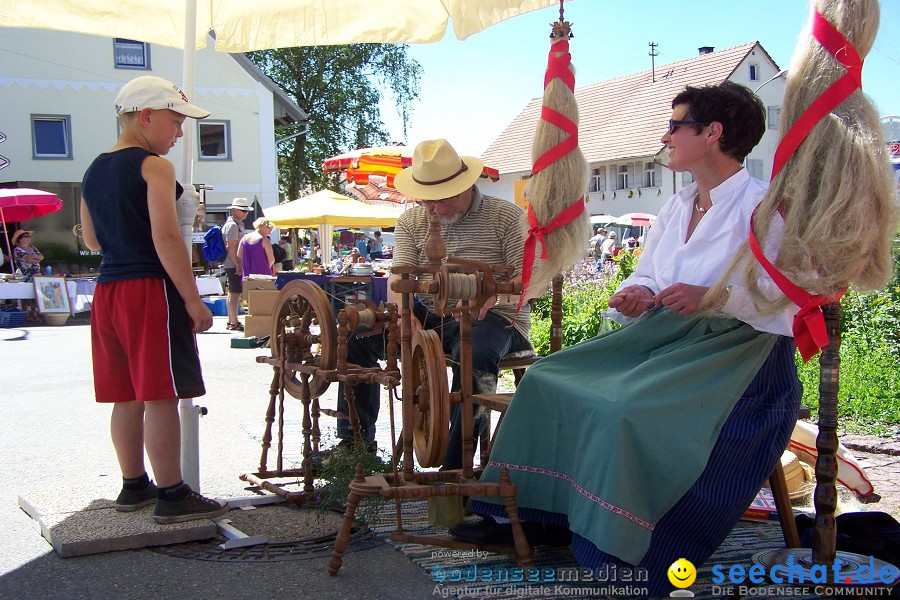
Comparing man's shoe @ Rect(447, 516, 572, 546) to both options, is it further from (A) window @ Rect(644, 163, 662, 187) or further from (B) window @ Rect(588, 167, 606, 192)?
(B) window @ Rect(588, 167, 606, 192)

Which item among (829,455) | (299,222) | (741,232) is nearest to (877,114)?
(741,232)

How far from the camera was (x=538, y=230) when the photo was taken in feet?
12.2

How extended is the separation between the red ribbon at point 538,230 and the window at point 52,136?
22634mm

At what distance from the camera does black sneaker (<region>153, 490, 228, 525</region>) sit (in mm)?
3447

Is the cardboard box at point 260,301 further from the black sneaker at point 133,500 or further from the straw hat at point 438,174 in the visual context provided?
the black sneaker at point 133,500

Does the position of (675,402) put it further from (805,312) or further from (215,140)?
(215,140)

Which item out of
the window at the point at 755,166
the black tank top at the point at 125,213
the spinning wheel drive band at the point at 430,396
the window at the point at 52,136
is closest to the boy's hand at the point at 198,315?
the black tank top at the point at 125,213

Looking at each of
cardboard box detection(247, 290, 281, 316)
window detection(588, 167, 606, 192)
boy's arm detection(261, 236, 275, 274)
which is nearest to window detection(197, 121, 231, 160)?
boy's arm detection(261, 236, 275, 274)

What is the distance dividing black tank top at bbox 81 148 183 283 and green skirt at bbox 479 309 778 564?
61.1 inches

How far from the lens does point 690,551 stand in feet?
8.84

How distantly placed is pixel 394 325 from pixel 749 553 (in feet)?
5.07

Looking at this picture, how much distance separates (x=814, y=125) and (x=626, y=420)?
0.99m

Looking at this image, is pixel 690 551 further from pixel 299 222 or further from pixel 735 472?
pixel 299 222

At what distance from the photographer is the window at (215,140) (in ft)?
82.9
